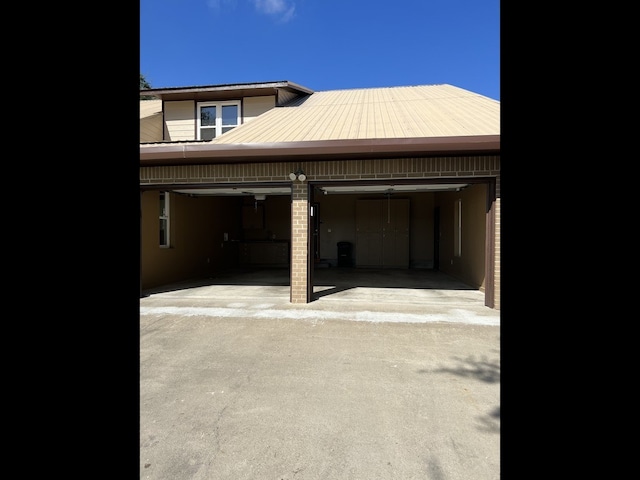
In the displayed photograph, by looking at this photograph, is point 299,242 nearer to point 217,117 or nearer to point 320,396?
point 320,396

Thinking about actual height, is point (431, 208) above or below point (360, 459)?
above

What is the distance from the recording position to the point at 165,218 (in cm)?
946

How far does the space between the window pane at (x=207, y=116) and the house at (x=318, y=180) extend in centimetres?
3

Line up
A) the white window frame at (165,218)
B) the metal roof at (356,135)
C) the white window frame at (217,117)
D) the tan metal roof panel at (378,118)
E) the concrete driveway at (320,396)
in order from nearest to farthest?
the concrete driveway at (320,396) → the metal roof at (356,135) → the tan metal roof panel at (378,118) → the white window frame at (165,218) → the white window frame at (217,117)

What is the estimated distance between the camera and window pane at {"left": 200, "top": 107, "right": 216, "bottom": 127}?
11.0 meters

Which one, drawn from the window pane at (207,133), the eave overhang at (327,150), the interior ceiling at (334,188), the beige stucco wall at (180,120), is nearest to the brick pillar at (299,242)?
the interior ceiling at (334,188)

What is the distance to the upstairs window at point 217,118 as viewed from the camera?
10797 millimetres

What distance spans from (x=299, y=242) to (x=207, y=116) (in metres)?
6.61

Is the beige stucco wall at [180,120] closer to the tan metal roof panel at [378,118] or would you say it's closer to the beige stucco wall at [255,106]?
the beige stucco wall at [255,106]
